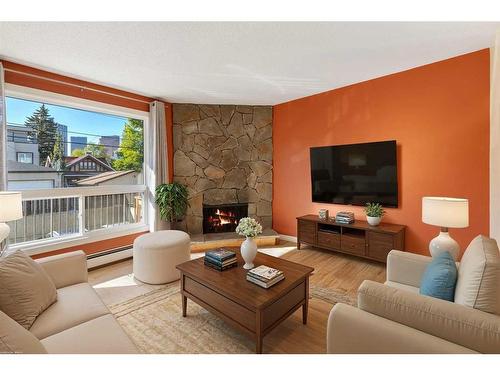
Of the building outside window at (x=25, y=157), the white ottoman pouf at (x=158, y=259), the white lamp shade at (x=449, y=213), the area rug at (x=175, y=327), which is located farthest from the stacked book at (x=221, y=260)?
the building outside window at (x=25, y=157)

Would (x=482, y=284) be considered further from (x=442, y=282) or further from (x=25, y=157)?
(x=25, y=157)

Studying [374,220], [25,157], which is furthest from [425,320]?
[25,157]

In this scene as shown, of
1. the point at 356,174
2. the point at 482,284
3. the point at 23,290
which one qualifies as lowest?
the point at 23,290

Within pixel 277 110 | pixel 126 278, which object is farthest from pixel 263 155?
pixel 126 278

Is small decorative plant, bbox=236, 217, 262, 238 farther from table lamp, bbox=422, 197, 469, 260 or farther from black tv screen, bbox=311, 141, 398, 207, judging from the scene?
black tv screen, bbox=311, 141, 398, 207

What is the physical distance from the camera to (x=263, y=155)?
479cm

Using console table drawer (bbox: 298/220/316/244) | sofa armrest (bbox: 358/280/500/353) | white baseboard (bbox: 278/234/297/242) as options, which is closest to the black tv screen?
console table drawer (bbox: 298/220/316/244)

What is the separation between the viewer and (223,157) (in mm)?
4594

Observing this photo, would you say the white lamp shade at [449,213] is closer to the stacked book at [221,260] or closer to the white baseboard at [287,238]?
the stacked book at [221,260]

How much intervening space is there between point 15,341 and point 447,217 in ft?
9.60

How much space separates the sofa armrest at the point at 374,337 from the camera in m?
1.07

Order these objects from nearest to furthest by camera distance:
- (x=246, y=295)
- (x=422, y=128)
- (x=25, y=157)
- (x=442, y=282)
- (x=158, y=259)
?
(x=442, y=282)
(x=246, y=295)
(x=158, y=259)
(x=25, y=157)
(x=422, y=128)
